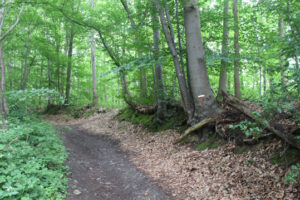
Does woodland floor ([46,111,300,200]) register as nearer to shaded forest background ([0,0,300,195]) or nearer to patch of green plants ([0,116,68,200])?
patch of green plants ([0,116,68,200])

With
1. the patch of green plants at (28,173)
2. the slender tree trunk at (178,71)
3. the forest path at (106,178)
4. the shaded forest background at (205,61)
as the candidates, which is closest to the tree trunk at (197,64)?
the shaded forest background at (205,61)

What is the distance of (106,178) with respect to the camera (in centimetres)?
516

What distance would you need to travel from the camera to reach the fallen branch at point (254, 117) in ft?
11.9

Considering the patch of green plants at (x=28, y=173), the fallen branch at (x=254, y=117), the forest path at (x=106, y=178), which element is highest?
the fallen branch at (x=254, y=117)

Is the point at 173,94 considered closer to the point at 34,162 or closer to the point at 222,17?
the point at 222,17

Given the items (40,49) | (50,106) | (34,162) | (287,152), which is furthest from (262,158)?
(50,106)

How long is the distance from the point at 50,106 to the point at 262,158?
22152 millimetres

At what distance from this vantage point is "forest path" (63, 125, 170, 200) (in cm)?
425

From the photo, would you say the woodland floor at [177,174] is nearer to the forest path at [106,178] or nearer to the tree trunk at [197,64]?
the forest path at [106,178]

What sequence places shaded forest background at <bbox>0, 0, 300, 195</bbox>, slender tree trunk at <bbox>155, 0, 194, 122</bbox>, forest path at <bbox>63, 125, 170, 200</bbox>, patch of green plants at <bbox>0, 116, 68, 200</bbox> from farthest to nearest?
slender tree trunk at <bbox>155, 0, 194, 122</bbox>, forest path at <bbox>63, 125, 170, 200</bbox>, patch of green plants at <bbox>0, 116, 68, 200</bbox>, shaded forest background at <bbox>0, 0, 300, 195</bbox>

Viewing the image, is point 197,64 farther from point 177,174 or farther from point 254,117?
point 177,174

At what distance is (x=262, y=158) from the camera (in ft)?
13.4

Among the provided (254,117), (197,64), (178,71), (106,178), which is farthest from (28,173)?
(197,64)

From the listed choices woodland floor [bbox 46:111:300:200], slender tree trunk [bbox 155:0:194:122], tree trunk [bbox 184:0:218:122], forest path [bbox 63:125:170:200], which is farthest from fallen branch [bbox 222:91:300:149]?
forest path [bbox 63:125:170:200]
